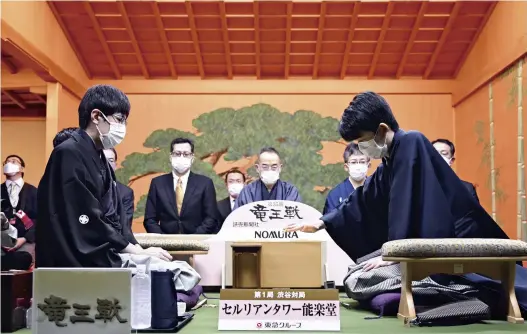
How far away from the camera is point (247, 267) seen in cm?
431

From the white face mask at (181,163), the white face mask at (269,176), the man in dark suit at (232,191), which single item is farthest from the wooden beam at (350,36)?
the white face mask at (181,163)

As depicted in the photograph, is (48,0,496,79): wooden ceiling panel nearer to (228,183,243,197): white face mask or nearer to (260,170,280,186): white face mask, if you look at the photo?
(228,183,243,197): white face mask

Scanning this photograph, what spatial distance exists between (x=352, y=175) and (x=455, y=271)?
9.36 feet

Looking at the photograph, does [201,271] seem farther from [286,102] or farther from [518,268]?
[286,102]

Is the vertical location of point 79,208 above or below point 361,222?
above

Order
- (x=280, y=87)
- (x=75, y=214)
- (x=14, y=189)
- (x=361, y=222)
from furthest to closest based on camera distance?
(x=280, y=87) → (x=14, y=189) → (x=361, y=222) → (x=75, y=214)

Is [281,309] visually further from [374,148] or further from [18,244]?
[18,244]

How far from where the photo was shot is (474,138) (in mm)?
9039

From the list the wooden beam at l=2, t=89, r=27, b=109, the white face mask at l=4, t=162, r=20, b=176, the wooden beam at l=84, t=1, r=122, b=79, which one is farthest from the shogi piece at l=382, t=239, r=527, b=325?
the wooden beam at l=2, t=89, r=27, b=109

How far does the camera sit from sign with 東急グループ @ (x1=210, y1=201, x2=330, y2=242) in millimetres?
5164

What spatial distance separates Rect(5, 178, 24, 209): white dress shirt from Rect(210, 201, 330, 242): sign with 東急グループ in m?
3.65

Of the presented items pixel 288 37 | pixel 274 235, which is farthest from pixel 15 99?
pixel 274 235

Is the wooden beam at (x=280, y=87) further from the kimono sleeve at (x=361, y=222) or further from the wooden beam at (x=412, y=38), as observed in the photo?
the kimono sleeve at (x=361, y=222)

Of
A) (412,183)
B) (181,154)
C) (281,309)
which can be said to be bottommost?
(281,309)
